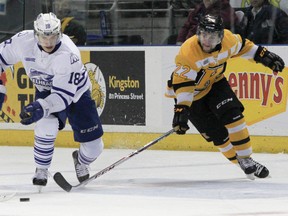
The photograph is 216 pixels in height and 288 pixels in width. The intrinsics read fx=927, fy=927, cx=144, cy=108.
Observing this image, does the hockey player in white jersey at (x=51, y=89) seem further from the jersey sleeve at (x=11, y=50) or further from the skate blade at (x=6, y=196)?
the skate blade at (x=6, y=196)

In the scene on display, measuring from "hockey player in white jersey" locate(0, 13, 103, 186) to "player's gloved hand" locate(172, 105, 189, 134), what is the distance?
0.47m

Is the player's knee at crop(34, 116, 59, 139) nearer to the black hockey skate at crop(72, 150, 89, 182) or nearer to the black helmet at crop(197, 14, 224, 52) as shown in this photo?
the black hockey skate at crop(72, 150, 89, 182)

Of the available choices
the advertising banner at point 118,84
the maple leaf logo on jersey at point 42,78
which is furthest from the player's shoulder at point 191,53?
the advertising banner at point 118,84

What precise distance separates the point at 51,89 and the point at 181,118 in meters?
0.81

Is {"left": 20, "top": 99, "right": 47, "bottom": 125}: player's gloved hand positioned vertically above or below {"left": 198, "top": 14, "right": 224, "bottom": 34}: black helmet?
below

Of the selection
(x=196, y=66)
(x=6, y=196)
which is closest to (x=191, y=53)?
(x=196, y=66)

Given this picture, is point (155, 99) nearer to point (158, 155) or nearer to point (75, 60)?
point (158, 155)

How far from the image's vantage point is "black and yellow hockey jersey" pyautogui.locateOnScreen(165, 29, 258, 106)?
5461mm

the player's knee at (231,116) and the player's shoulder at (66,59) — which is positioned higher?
the player's shoulder at (66,59)

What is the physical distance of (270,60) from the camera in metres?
5.66

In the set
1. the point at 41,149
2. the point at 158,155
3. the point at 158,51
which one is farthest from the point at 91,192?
the point at 158,51

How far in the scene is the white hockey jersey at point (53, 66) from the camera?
508 cm

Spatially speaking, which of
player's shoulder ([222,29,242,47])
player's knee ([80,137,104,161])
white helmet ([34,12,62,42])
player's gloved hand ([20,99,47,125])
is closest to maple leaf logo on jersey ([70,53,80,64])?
white helmet ([34,12,62,42])

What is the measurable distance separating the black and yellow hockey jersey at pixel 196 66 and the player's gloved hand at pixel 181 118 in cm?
4
